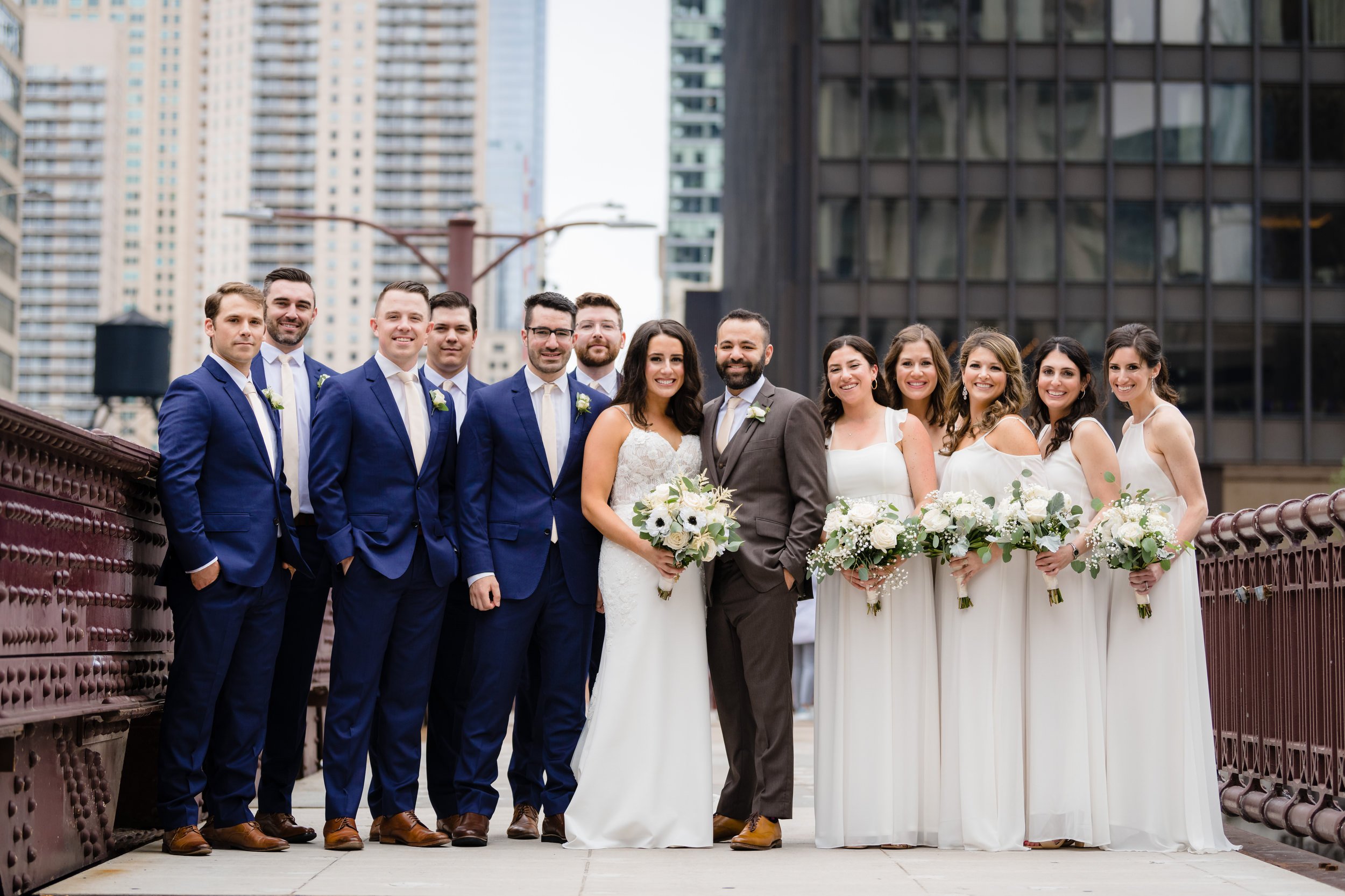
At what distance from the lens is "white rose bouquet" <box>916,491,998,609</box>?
7.80 m

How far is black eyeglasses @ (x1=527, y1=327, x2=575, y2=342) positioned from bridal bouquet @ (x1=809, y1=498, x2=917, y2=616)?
1.72 m

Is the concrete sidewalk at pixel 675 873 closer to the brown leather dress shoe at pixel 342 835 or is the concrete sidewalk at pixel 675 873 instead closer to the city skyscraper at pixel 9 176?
the brown leather dress shoe at pixel 342 835

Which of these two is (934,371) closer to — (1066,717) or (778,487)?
(778,487)

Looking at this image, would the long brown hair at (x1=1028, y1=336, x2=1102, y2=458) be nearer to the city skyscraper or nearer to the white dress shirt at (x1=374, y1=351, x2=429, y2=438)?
the white dress shirt at (x1=374, y1=351, x2=429, y2=438)

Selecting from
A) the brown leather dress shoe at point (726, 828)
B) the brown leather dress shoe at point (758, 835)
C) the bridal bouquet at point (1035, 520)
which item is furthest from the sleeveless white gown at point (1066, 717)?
the brown leather dress shoe at point (726, 828)

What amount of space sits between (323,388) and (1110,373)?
4.33 meters

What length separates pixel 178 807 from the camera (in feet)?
24.0

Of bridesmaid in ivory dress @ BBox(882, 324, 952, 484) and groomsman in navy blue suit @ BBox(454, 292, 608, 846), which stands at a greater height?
bridesmaid in ivory dress @ BBox(882, 324, 952, 484)

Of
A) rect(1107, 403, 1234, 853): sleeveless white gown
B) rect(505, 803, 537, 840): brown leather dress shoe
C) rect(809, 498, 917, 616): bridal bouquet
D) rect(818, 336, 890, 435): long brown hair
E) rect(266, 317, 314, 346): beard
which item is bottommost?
rect(505, 803, 537, 840): brown leather dress shoe

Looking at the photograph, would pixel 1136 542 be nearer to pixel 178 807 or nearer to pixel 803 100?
pixel 178 807

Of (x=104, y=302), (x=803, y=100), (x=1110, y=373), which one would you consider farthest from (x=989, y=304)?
(x=104, y=302)

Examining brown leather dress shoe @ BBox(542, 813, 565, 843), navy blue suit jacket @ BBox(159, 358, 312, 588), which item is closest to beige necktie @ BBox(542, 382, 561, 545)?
navy blue suit jacket @ BBox(159, 358, 312, 588)

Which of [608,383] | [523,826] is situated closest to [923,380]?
[608,383]

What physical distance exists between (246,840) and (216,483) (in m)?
1.76
